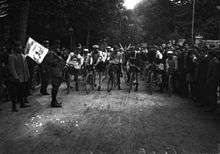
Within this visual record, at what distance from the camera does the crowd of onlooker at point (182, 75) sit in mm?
13125

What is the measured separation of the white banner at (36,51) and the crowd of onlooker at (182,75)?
12.0 inches

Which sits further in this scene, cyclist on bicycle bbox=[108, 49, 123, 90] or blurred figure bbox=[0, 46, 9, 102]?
cyclist on bicycle bbox=[108, 49, 123, 90]

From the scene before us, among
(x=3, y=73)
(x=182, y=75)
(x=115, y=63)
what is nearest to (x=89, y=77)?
(x=115, y=63)

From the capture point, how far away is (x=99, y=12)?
4075 cm

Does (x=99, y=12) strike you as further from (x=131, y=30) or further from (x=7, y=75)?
(x=131, y=30)

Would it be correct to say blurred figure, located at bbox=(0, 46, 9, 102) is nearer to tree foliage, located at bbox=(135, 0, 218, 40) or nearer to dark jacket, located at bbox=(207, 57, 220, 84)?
dark jacket, located at bbox=(207, 57, 220, 84)

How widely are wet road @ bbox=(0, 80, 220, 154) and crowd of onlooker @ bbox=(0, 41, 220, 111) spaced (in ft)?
1.88

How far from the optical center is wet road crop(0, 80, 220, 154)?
27.2 feet

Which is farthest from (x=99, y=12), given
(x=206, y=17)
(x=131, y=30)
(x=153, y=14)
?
(x=131, y=30)

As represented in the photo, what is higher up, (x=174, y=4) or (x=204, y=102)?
(x=174, y=4)

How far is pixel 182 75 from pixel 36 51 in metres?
6.10

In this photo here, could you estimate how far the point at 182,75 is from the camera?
688 inches

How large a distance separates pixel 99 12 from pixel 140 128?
31399 millimetres

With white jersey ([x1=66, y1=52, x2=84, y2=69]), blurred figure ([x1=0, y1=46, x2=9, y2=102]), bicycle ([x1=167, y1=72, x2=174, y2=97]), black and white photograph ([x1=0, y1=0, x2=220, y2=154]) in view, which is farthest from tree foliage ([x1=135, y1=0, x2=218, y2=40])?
blurred figure ([x1=0, y1=46, x2=9, y2=102])
